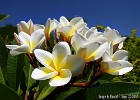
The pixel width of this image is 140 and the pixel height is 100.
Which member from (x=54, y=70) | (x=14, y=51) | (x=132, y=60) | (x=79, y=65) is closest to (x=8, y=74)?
(x=14, y=51)

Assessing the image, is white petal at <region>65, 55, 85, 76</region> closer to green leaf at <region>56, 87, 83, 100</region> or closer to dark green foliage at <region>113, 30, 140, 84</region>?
green leaf at <region>56, 87, 83, 100</region>

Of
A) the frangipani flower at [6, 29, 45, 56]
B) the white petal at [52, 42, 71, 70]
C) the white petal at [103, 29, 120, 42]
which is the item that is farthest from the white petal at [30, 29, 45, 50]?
the white petal at [103, 29, 120, 42]

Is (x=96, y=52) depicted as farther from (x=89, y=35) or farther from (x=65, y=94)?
(x=65, y=94)

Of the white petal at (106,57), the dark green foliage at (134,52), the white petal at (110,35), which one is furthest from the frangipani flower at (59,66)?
the dark green foliage at (134,52)

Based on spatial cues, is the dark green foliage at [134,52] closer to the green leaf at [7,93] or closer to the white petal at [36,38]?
the white petal at [36,38]

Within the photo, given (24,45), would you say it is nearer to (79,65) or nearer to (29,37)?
(29,37)
